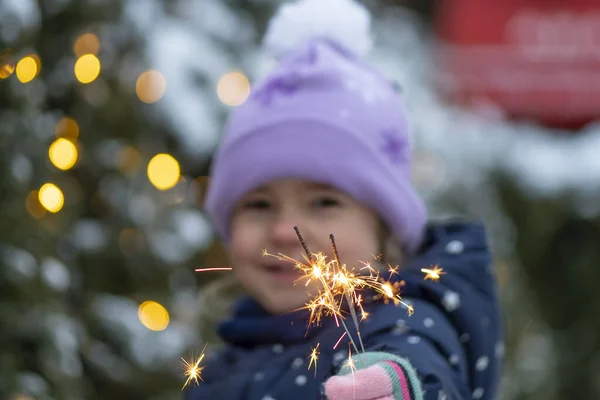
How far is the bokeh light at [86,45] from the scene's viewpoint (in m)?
2.60

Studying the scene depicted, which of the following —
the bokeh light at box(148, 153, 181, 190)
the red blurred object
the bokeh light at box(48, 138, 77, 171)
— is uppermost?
the red blurred object

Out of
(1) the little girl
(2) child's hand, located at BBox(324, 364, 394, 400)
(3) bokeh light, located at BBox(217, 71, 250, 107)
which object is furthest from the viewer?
(3) bokeh light, located at BBox(217, 71, 250, 107)

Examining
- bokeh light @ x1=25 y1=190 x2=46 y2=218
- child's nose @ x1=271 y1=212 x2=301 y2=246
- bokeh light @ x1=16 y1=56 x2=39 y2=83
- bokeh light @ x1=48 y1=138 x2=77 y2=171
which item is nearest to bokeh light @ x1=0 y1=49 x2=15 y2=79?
bokeh light @ x1=16 y1=56 x2=39 y2=83

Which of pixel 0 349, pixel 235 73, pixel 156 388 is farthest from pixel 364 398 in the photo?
pixel 235 73

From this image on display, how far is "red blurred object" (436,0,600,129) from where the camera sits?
5.40 meters

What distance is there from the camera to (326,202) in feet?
5.77

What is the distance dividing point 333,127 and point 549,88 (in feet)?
13.2

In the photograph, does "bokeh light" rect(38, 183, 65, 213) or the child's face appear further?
"bokeh light" rect(38, 183, 65, 213)

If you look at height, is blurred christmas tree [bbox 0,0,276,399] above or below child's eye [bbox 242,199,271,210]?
above

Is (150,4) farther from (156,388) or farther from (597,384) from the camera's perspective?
(597,384)

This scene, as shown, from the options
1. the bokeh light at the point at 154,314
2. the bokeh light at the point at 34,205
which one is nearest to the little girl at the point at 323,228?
the bokeh light at the point at 34,205

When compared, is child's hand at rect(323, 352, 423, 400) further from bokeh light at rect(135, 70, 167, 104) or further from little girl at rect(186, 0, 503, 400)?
bokeh light at rect(135, 70, 167, 104)

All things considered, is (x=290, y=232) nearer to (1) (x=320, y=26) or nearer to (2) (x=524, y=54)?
(1) (x=320, y=26)

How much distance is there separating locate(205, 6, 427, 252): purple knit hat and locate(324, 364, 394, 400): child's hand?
572mm
